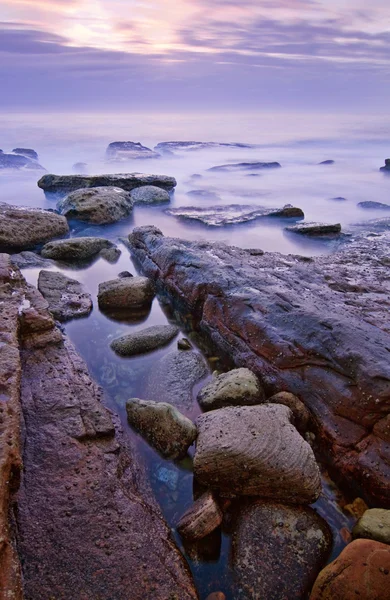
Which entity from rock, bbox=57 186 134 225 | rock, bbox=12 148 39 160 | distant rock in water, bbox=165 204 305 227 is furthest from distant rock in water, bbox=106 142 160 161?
rock, bbox=57 186 134 225

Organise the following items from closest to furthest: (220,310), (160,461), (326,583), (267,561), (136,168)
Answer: (326,583) < (267,561) < (160,461) < (220,310) < (136,168)

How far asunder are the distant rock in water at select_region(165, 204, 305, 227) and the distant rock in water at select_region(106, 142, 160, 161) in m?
13.2

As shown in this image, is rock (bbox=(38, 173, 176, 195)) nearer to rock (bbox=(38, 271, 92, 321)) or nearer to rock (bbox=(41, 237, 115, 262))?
rock (bbox=(41, 237, 115, 262))

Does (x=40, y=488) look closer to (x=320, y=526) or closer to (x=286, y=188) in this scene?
(x=320, y=526)

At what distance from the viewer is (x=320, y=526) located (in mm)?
2598

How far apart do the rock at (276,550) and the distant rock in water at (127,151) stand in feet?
70.8

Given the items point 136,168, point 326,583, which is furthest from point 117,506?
point 136,168

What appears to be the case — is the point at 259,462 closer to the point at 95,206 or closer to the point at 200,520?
the point at 200,520

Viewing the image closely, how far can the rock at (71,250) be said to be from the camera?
6941 millimetres

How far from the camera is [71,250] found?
6.99 m

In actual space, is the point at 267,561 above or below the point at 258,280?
below

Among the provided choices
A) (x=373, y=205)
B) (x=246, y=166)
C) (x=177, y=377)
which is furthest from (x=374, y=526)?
(x=246, y=166)

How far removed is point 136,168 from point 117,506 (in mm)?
18393

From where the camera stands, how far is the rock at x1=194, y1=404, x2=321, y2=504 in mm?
2666
